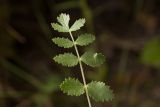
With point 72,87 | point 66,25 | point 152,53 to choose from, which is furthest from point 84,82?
point 152,53

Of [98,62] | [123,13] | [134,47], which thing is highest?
[123,13]

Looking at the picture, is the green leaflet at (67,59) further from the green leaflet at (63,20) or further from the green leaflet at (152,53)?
the green leaflet at (152,53)

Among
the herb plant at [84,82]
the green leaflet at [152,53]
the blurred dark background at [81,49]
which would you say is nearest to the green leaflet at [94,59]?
the herb plant at [84,82]

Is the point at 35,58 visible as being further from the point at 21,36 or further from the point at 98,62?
the point at 98,62

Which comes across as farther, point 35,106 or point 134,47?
point 134,47

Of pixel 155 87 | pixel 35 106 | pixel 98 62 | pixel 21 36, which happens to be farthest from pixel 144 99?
pixel 98 62

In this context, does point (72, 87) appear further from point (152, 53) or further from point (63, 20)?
point (152, 53)

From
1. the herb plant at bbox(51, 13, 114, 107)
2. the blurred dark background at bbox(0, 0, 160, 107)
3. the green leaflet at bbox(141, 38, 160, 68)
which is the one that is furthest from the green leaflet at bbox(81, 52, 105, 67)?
the green leaflet at bbox(141, 38, 160, 68)
